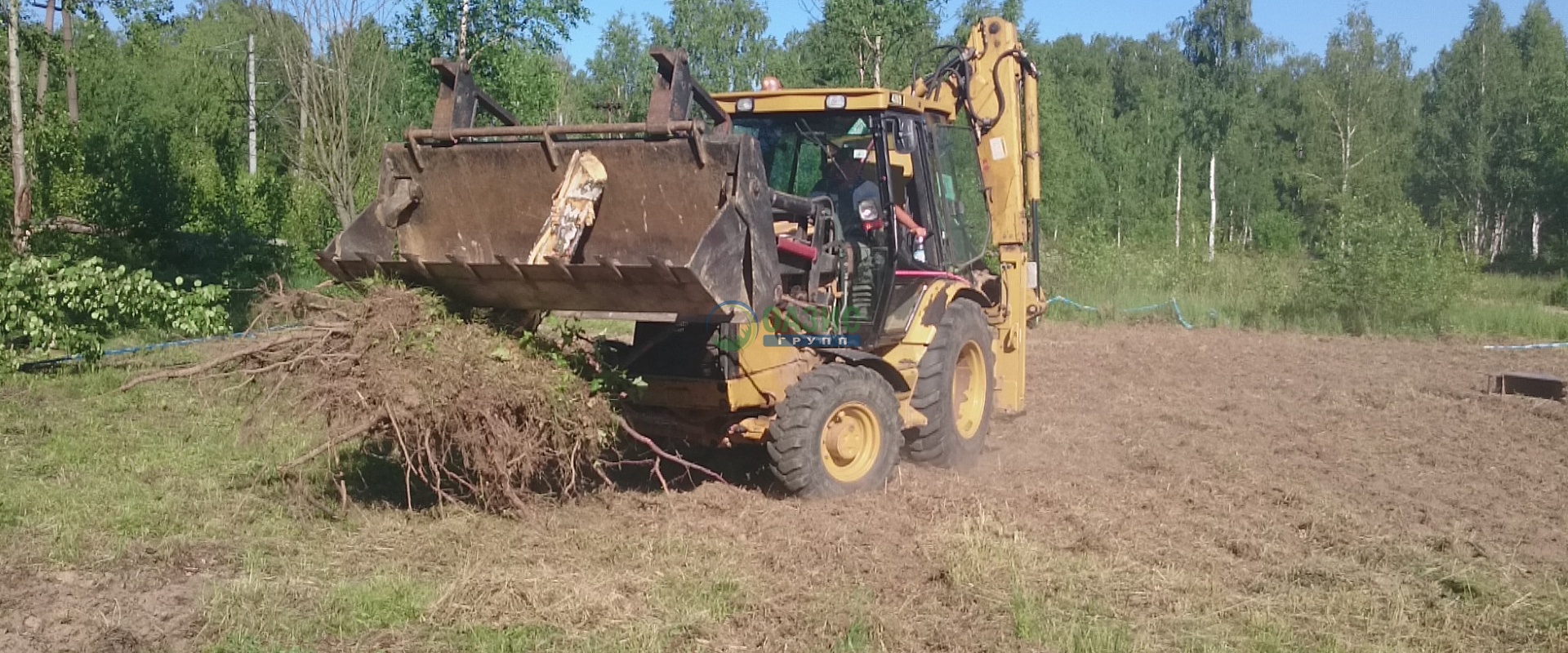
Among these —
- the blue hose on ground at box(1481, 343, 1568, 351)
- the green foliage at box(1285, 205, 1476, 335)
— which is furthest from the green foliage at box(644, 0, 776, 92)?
the blue hose on ground at box(1481, 343, 1568, 351)

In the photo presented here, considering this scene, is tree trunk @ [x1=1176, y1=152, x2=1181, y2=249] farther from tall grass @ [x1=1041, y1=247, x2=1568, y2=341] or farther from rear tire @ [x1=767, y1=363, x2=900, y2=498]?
rear tire @ [x1=767, y1=363, x2=900, y2=498]

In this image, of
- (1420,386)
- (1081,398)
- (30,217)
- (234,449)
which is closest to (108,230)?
(30,217)

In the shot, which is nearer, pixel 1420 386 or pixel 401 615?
pixel 401 615

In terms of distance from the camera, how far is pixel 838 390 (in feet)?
21.1

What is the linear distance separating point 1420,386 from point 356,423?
29.6 feet

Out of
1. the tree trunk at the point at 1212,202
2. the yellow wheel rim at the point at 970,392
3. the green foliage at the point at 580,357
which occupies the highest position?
the tree trunk at the point at 1212,202

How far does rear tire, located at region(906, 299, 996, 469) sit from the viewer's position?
24.1 ft

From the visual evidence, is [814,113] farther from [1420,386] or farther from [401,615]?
[1420,386]

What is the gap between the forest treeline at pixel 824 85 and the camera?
15961 millimetres

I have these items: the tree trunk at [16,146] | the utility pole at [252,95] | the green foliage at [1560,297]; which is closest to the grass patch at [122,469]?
the tree trunk at [16,146]

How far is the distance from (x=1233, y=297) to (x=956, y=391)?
40.2 feet

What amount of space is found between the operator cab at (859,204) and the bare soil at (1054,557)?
1.01m

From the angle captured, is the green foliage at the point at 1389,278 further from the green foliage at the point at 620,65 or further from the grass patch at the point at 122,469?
the green foliage at the point at 620,65

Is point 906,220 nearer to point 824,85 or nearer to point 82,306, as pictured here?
point 82,306
